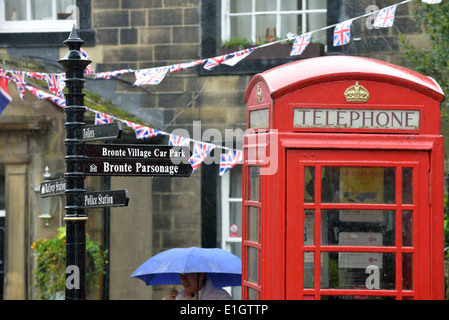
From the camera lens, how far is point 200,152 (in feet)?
37.7

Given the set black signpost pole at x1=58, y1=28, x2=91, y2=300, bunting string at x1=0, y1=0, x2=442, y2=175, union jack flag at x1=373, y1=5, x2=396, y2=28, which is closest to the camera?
black signpost pole at x1=58, y1=28, x2=91, y2=300

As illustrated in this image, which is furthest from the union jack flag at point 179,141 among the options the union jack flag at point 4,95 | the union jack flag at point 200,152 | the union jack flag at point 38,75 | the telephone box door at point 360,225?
the telephone box door at point 360,225

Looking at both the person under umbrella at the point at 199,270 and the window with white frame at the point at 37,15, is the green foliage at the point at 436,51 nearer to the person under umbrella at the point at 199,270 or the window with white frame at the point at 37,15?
the person under umbrella at the point at 199,270

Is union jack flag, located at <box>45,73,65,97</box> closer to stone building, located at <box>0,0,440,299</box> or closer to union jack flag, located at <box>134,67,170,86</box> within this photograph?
stone building, located at <box>0,0,440,299</box>

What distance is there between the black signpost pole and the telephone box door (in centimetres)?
166

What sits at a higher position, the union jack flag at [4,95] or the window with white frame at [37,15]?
the window with white frame at [37,15]

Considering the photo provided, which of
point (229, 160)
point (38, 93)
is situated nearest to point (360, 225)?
point (229, 160)

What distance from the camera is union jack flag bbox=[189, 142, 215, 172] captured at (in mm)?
11445

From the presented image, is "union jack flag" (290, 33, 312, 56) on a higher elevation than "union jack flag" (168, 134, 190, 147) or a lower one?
higher

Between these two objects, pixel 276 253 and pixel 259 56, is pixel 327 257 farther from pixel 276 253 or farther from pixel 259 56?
pixel 259 56

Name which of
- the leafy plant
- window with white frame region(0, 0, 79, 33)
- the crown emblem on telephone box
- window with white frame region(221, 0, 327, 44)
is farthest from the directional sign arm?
window with white frame region(0, 0, 79, 33)

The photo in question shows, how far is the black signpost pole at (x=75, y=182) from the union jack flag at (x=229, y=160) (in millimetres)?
4520

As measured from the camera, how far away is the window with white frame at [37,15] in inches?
506

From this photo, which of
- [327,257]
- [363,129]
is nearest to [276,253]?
[327,257]
